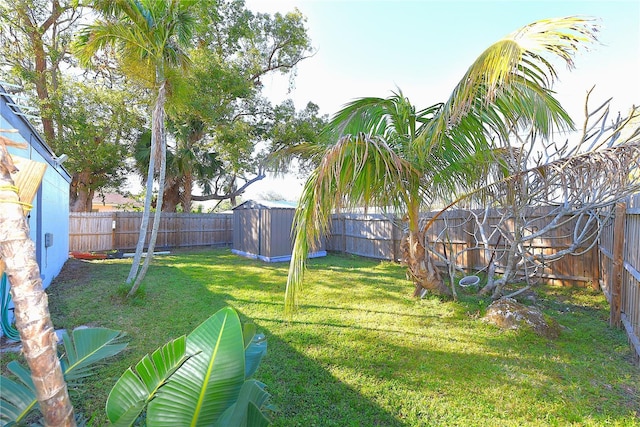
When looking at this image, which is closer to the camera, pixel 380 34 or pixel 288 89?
pixel 380 34

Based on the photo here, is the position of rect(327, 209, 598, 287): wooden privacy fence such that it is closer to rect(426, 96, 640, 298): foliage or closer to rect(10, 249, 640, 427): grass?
rect(10, 249, 640, 427): grass

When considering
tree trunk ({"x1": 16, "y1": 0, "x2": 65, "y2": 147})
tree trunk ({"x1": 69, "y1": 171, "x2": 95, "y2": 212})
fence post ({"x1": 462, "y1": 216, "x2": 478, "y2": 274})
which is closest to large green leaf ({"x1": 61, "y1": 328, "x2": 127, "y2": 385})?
fence post ({"x1": 462, "y1": 216, "x2": 478, "y2": 274})

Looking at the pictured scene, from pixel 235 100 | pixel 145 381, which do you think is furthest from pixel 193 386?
pixel 235 100

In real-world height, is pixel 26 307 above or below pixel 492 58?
below

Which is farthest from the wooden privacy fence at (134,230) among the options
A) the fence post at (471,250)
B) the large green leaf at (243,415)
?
the large green leaf at (243,415)

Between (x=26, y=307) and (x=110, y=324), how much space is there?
148 inches

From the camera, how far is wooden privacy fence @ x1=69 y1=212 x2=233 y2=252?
10688 millimetres

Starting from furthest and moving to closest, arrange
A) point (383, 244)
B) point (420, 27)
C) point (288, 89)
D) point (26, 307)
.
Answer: point (288, 89), point (383, 244), point (420, 27), point (26, 307)

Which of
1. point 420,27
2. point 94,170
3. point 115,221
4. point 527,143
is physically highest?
point 420,27

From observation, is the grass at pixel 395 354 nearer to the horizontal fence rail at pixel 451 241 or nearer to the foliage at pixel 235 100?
the horizontal fence rail at pixel 451 241

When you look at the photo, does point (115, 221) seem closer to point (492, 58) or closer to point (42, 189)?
point (42, 189)

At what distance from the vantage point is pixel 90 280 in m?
6.39

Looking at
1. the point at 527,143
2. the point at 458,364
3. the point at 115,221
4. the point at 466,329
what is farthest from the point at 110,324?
the point at 115,221

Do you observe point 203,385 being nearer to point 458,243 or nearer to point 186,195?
point 458,243
